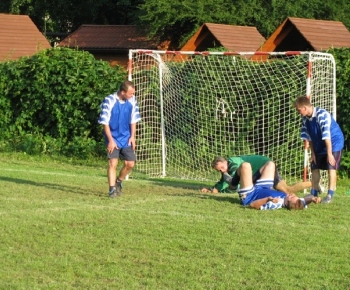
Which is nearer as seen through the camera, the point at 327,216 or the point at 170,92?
the point at 327,216

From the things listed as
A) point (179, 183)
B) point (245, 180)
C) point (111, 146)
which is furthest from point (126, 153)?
point (179, 183)

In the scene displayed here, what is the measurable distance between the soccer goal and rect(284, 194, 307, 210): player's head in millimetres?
4528

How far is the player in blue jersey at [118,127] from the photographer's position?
1277 centimetres

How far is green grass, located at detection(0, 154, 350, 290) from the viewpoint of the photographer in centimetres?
783

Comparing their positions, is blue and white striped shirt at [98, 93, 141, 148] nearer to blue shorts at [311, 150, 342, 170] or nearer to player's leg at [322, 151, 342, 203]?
blue shorts at [311, 150, 342, 170]

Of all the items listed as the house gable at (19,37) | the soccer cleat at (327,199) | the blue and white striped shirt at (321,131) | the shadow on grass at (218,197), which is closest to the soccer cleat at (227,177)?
the shadow on grass at (218,197)

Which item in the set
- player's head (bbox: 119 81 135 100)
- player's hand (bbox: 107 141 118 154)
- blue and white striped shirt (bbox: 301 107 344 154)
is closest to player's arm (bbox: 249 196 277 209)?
blue and white striped shirt (bbox: 301 107 344 154)

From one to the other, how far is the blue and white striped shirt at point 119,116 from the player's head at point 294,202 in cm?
284

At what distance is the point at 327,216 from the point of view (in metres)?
11.3

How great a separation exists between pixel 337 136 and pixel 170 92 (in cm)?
576

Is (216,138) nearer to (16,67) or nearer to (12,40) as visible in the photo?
(16,67)

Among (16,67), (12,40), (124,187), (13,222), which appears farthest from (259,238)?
(12,40)

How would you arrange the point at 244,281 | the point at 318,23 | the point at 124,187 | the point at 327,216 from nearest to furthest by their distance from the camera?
1. the point at 244,281
2. the point at 327,216
3. the point at 124,187
4. the point at 318,23

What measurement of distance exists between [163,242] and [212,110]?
8655mm
